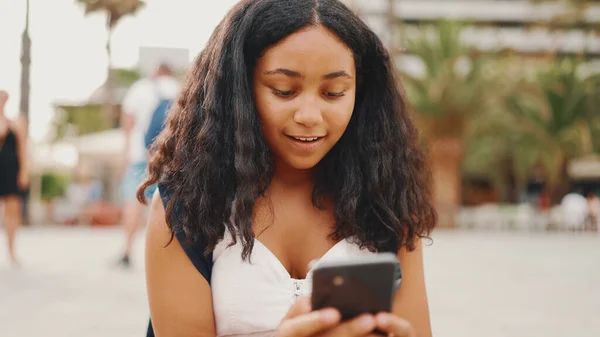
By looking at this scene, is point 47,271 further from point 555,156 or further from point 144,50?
point 555,156

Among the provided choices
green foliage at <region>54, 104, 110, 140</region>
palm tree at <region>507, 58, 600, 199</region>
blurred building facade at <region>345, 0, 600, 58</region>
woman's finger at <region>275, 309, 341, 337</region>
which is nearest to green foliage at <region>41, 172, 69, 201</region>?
palm tree at <region>507, 58, 600, 199</region>

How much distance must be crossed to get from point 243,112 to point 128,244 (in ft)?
18.0

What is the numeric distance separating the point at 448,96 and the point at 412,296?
18389 millimetres

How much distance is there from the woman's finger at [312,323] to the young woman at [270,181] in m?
0.25

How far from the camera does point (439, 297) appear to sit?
5625 millimetres

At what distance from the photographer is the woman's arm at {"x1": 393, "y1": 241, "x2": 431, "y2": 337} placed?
179 cm

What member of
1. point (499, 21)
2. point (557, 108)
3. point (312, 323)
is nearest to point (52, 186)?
Result: point (557, 108)

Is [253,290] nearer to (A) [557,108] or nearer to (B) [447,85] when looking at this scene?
(B) [447,85]

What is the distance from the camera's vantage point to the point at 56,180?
26.8 metres

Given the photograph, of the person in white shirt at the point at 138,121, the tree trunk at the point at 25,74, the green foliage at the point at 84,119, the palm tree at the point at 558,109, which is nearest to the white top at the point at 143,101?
the person in white shirt at the point at 138,121

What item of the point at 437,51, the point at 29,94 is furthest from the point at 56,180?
the point at 437,51

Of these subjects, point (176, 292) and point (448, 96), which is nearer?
point (176, 292)

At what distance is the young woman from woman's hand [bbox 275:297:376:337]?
253 millimetres

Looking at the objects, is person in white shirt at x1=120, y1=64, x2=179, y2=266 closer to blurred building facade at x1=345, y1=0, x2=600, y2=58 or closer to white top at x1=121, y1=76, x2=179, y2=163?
white top at x1=121, y1=76, x2=179, y2=163
